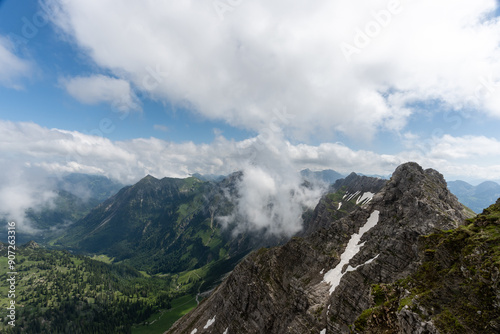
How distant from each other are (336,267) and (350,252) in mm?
7813

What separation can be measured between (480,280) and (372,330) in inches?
528

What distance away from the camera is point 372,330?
26.6 metres

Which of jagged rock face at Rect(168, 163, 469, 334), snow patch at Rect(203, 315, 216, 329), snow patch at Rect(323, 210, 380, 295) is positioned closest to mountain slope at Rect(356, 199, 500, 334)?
jagged rock face at Rect(168, 163, 469, 334)

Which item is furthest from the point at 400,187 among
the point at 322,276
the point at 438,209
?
the point at 322,276

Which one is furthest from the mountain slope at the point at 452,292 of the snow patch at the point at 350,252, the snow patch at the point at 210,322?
the snow patch at the point at 210,322

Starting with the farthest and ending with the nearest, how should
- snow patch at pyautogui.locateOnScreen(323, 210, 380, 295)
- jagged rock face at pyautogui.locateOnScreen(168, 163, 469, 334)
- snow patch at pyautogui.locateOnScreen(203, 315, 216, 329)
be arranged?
1. snow patch at pyautogui.locateOnScreen(203, 315, 216, 329)
2. snow patch at pyautogui.locateOnScreen(323, 210, 380, 295)
3. jagged rock face at pyautogui.locateOnScreen(168, 163, 469, 334)

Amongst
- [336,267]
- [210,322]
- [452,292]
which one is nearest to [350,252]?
[336,267]

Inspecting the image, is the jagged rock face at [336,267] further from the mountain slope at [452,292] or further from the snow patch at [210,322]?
the mountain slope at [452,292]

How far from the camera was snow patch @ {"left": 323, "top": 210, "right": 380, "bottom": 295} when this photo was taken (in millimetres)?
63344

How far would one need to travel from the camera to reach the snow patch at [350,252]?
208 ft

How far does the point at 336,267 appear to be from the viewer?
225 feet

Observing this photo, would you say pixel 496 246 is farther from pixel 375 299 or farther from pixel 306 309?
pixel 306 309

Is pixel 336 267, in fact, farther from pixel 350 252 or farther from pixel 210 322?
pixel 210 322

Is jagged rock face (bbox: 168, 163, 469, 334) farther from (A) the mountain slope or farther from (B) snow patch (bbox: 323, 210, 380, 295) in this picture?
(A) the mountain slope
